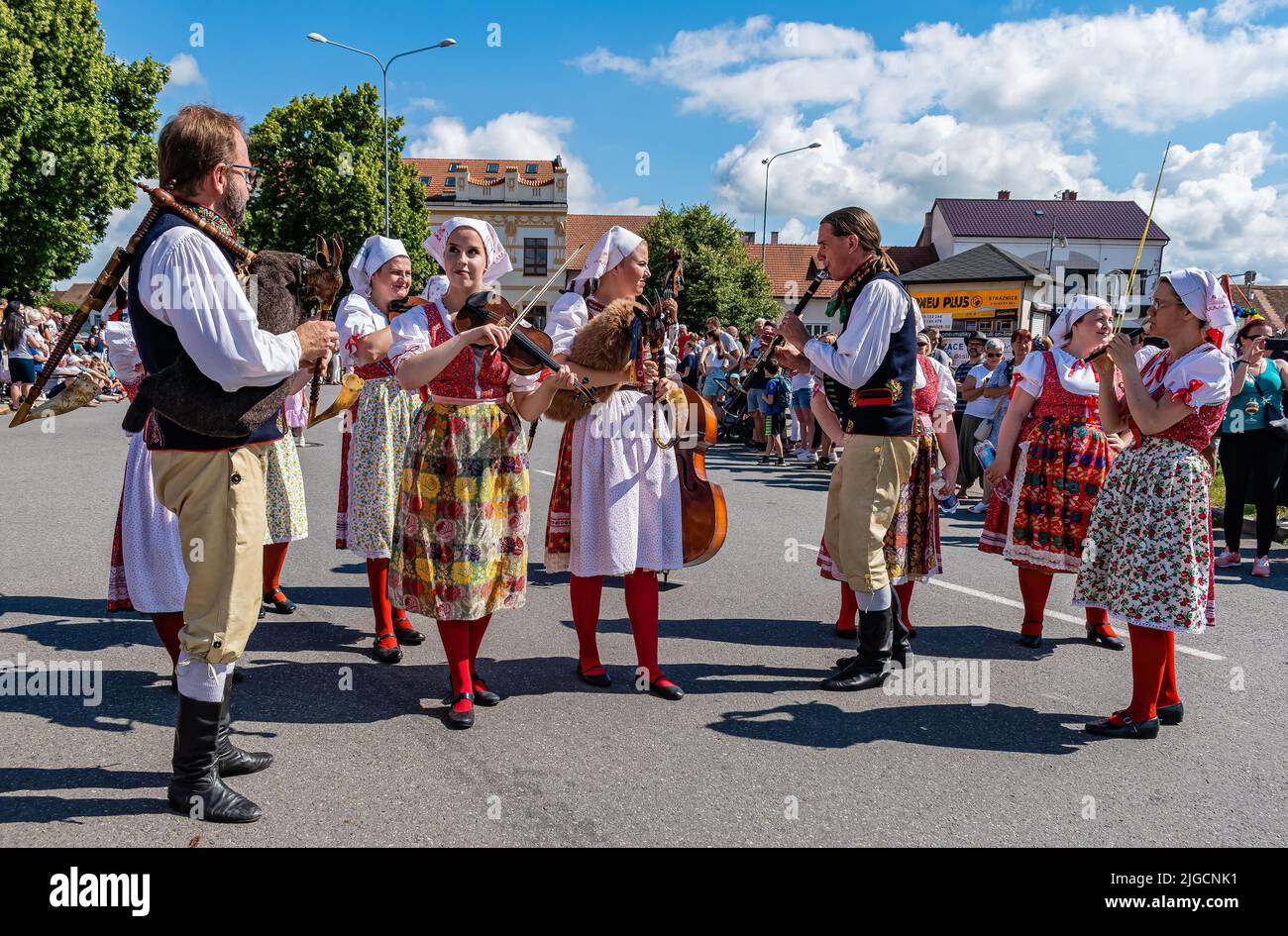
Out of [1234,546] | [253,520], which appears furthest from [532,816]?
[1234,546]

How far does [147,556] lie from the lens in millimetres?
3873

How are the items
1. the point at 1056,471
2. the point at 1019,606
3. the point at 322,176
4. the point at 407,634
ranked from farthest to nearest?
the point at 322,176
the point at 1019,606
the point at 1056,471
the point at 407,634

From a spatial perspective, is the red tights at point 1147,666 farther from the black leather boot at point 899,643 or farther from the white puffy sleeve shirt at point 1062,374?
the white puffy sleeve shirt at point 1062,374

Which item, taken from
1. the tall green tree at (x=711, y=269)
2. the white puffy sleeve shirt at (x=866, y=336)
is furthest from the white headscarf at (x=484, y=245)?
Answer: the tall green tree at (x=711, y=269)

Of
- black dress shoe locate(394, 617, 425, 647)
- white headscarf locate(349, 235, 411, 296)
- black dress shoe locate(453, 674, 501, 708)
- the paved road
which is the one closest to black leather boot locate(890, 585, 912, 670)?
the paved road

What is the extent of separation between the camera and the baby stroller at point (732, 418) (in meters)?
15.6

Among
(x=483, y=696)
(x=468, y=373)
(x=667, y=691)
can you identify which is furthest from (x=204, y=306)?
(x=667, y=691)

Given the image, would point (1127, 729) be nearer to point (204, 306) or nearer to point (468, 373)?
point (468, 373)

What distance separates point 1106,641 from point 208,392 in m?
4.82

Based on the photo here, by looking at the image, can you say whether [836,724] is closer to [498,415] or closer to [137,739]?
[498,415]

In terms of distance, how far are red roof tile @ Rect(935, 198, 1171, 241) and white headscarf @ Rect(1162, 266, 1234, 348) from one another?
59.2 meters

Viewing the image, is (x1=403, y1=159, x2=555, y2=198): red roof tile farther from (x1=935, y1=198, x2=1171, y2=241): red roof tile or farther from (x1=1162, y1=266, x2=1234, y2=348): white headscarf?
(x1=1162, y1=266, x2=1234, y2=348): white headscarf

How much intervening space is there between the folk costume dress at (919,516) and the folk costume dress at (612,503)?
115 centimetres

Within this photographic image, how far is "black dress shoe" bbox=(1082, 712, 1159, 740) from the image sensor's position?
3.89 metres
